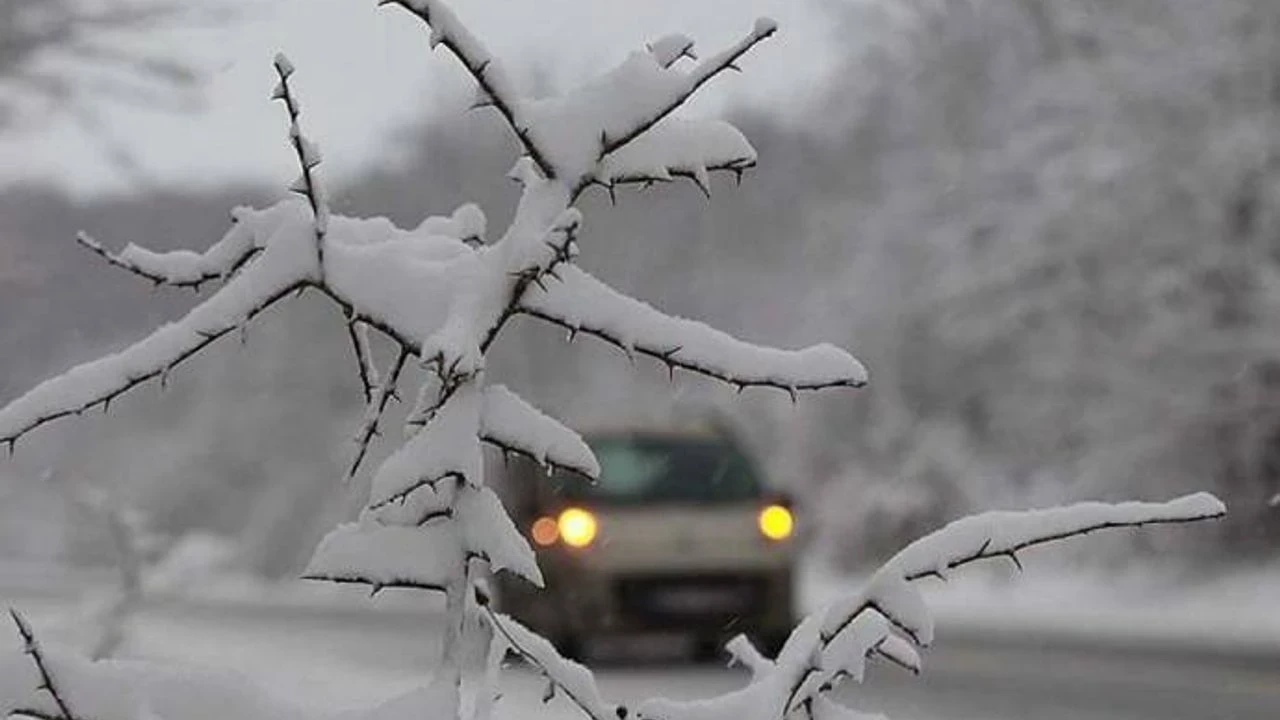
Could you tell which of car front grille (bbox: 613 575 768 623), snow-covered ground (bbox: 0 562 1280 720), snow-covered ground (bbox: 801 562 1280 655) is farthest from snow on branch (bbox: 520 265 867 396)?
snow-covered ground (bbox: 801 562 1280 655)

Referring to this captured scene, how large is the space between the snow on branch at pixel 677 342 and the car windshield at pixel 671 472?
13442 millimetres

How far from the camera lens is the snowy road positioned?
13.5 meters

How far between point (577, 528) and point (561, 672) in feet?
43.9

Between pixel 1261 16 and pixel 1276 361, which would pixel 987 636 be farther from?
pixel 1261 16

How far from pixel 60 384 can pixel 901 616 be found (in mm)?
571

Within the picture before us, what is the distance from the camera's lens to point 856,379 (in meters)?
1.80

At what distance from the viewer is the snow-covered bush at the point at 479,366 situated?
1721 millimetres

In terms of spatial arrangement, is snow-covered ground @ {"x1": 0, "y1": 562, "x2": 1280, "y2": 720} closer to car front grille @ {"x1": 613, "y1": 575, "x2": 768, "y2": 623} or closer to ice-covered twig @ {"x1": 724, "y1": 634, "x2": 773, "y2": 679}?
car front grille @ {"x1": 613, "y1": 575, "x2": 768, "y2": 623}

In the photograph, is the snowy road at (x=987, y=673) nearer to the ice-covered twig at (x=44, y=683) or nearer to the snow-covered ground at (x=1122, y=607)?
the snow-covered ground at (x=1122, y=607)

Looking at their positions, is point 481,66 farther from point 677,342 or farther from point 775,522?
point 775,522

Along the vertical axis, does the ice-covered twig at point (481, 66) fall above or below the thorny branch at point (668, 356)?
above

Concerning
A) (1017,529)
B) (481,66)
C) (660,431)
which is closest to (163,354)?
(481,66)

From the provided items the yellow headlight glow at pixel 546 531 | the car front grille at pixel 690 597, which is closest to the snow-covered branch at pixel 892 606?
the car front grille at pixel 690 597

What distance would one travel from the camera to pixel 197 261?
1810 mm
